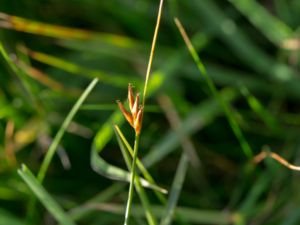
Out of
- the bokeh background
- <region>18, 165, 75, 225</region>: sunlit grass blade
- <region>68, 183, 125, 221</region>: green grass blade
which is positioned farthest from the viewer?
the bokeh background

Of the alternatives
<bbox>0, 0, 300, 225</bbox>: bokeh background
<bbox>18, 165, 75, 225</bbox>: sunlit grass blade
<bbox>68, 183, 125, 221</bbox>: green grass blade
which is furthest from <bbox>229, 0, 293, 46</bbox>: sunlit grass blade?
<bbox>18, 165, 75, 225</bbox>: sunlit grass blade

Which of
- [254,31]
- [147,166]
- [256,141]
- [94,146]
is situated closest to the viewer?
[94,146]

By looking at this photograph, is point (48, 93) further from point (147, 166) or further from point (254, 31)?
point (254, 31)

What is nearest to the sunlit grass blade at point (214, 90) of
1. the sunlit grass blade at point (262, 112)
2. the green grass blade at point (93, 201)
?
the sunlit grass blade at point (262, 112)

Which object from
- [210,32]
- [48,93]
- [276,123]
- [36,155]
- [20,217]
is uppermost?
[210,32]

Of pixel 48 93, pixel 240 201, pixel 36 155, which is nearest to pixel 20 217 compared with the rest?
pixel 36 155

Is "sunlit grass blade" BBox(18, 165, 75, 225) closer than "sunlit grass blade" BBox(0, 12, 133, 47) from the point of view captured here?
Result: Yes

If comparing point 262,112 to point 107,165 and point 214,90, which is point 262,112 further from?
point 107,165

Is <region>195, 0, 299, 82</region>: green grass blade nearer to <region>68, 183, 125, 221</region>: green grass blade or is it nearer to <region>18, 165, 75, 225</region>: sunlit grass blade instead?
<region>68, 183, 125, 221</region>: green grass blade
